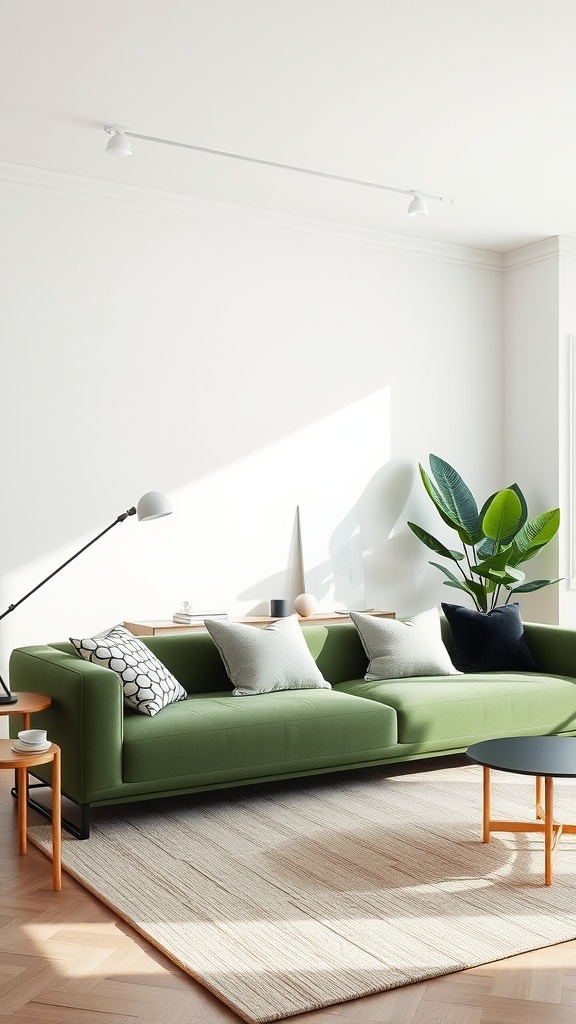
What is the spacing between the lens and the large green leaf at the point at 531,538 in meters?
6.50

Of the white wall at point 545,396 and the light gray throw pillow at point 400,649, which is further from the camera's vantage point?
the white wall at point 545,396

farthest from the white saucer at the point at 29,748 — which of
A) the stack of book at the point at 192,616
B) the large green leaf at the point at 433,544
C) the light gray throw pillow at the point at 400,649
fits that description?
the large green leaf at the point at 433,544

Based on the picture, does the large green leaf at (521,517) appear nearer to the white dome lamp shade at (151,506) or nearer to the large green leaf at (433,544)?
the large green leaf at (433,544)

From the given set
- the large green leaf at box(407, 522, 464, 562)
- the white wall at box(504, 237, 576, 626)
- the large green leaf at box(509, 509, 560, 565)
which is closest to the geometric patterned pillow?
the large green leaf at box(407, 522, 464, 562)

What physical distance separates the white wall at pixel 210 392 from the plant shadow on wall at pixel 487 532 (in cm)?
30

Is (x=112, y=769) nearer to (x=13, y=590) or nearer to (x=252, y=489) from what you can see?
(x=13, y=590)

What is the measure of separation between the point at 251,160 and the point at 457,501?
8.74 ft

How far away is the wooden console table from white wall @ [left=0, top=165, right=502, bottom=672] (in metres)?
0.18

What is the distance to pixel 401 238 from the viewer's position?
684cm

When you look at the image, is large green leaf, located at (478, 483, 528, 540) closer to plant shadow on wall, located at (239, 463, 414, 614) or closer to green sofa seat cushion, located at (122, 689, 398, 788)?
plant shadow on wall, located at (239, 463, 414, 614)

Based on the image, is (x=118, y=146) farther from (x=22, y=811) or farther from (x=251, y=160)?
(x=22, y=811)

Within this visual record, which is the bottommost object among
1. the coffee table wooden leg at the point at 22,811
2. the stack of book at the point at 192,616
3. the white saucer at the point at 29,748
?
the coffee table wooden leg at the point at 22,811

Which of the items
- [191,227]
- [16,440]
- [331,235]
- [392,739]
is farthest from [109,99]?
[392,739]

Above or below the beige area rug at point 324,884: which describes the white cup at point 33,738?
above
